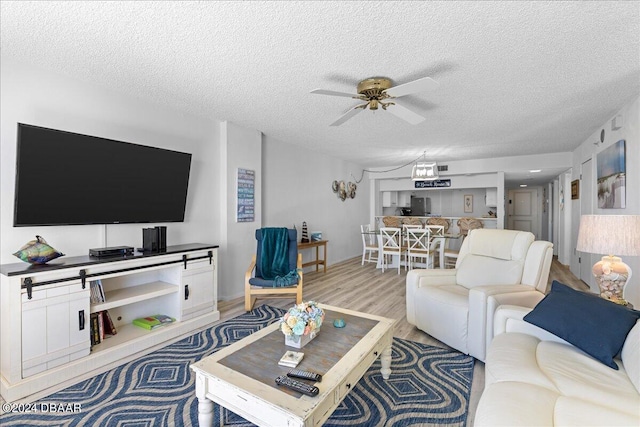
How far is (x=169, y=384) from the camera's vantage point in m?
2.09

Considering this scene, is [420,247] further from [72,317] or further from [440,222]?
[72,317]

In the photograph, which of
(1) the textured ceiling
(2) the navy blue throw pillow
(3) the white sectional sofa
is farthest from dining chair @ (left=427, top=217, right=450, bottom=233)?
(3) the white sectional sofa

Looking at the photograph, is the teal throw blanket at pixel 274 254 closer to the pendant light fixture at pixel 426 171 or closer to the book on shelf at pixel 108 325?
the book on shelf at pixel 108 325

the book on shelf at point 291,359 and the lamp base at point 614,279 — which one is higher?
the lamp base at point 614,279

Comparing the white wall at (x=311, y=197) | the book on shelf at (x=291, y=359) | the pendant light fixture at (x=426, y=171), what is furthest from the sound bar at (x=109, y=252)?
the pendant light fixture at (x=426, y=171)

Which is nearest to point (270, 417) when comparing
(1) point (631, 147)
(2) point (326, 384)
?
(2) point (326, 384)

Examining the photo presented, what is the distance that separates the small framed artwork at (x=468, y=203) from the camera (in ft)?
30.2

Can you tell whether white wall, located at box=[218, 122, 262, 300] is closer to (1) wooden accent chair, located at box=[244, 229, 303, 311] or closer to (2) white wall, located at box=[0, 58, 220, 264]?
(2) white wall, located at box=[0, 58, 220, 264]

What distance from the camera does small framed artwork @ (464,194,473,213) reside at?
9.21 meters

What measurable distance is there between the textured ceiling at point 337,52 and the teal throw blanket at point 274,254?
5.08 feet

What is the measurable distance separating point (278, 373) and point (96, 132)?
2784 millimetres

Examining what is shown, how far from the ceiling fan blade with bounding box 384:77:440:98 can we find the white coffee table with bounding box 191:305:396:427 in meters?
1.76

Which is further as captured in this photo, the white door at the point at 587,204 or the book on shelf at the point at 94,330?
the white door at the point at 587,204

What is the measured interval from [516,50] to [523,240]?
65.9 inches
